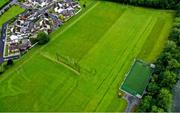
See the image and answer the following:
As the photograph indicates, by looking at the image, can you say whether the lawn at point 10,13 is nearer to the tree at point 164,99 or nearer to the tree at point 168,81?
the tree at point 168,81

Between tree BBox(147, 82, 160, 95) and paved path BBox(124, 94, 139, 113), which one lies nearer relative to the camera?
tree BBox(147, 82, 160, 95)

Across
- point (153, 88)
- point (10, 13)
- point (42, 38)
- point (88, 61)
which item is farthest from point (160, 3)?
point (10, 13)

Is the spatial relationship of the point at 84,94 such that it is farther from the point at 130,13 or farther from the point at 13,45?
the point at 130,13

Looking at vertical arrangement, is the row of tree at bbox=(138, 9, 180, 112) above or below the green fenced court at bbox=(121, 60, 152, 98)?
above

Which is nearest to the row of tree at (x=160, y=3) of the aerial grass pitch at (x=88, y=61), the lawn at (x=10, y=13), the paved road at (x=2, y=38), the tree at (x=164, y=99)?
the aerial grass pitch at (x=88, y=61)

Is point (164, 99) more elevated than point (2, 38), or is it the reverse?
point (2, 38)

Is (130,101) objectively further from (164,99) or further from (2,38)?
(2,38)

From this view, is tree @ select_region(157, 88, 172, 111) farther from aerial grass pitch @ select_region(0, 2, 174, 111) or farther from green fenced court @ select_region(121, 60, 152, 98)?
aerial grass pitch @ select_region(0, 2, 174, 111)

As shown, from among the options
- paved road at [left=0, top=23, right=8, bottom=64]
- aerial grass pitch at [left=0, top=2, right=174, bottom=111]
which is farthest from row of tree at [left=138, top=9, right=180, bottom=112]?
paved road at [left=0, top=23, right=8, bottom=64]
